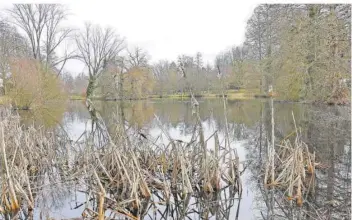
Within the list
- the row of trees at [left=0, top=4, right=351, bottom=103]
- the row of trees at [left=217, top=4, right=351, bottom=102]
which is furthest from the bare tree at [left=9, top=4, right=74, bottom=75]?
the row of trees at [left=217, top=4, right=351, bottom=102]

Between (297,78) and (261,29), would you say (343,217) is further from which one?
(261,29)

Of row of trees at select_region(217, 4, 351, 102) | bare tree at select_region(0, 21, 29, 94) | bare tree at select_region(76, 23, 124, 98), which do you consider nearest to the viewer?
row of trees at select_region(217, 4, 351, 102)

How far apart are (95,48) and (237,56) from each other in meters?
17.8

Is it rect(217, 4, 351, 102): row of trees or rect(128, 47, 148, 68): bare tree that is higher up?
rect(128, 47, 148, 68): bare tree

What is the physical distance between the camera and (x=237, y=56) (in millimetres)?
41188

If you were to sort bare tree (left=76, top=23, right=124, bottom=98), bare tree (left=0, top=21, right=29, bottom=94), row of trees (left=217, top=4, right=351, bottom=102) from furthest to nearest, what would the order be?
bare tree (left=76, top=23, right=124, bottom=98) < bare tree (left=0, top=21, right=29, bottom=94) < row of trees (left=217, top=4, right=351, bottom=102)

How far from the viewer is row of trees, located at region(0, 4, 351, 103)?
14609 mm

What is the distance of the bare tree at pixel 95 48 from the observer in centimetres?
3309

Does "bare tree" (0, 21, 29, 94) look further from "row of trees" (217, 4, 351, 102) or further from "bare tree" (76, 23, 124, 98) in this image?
"row of trees" (217, 4, 351, 102)

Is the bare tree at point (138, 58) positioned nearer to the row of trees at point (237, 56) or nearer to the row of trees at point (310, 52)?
the row of trees at point (237, 56)

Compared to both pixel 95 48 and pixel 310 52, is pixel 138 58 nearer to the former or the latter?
pixel 95 48

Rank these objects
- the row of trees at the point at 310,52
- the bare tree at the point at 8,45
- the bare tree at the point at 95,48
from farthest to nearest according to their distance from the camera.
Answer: the bare tree at the point at 95,48, the bare tree at the point at 8,45, the row of trees at the point at 310,52

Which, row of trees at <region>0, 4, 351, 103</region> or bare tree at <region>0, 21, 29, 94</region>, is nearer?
row of trees at <region>0, 4, 351, 103</region>

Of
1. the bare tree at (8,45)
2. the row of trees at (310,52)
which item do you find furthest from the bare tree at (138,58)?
the row of trees at (310,52)
